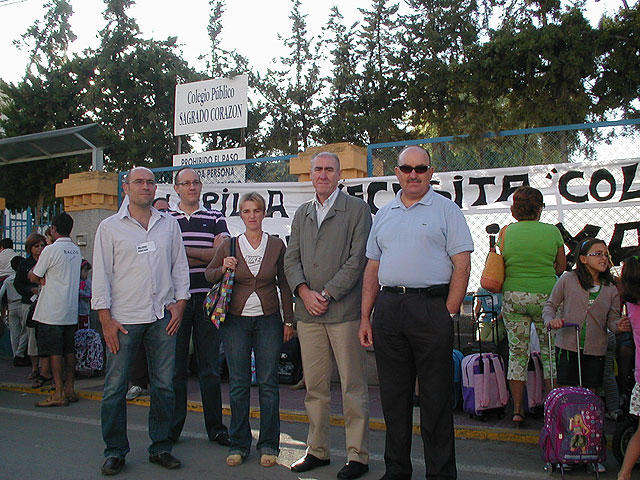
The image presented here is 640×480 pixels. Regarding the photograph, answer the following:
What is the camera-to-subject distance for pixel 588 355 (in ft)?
16.6

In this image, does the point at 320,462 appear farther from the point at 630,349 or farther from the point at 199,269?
the point at 630,349

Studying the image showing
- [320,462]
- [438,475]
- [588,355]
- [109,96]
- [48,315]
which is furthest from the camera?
[109,96]

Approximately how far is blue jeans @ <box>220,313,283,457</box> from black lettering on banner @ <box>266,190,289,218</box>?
13.2ft

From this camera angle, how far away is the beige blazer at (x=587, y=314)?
5.04m

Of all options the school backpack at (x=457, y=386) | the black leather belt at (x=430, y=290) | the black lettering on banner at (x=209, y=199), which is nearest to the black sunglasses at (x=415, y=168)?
the black leather belt at (x=430, y=290)

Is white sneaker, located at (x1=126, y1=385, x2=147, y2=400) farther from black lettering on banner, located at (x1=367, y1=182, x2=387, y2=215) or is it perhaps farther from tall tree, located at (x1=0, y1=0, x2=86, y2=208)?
tall tree, located at (x1=0, y1=0, x2=86, y2=208)

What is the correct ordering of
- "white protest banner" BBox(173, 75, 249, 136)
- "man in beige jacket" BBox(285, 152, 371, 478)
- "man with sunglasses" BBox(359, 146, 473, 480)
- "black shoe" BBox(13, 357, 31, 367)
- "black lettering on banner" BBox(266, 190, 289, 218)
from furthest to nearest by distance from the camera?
"white protest banner" BBox(173, 75, 249, 136) → "black shoe" BBox(13, 357, 31, 367) → "black lettering on banner" BBox(266, 190, 289, 218) → "man in beige jacket" BBox(285, 152, 371, 478) → "man with sunglasses" BBox(359, 146, 473, 480)

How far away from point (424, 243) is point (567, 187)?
3.86 m

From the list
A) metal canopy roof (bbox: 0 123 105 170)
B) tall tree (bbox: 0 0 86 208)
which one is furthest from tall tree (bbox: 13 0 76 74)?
A: metal canopy roof (bbox: 0 123 105 170)

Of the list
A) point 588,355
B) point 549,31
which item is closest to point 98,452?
point 588,355

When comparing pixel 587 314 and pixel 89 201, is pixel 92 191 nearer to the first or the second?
pixel 89 201

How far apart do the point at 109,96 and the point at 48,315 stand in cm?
2012

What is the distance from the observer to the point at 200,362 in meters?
5.21

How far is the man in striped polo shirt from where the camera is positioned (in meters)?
5.17
